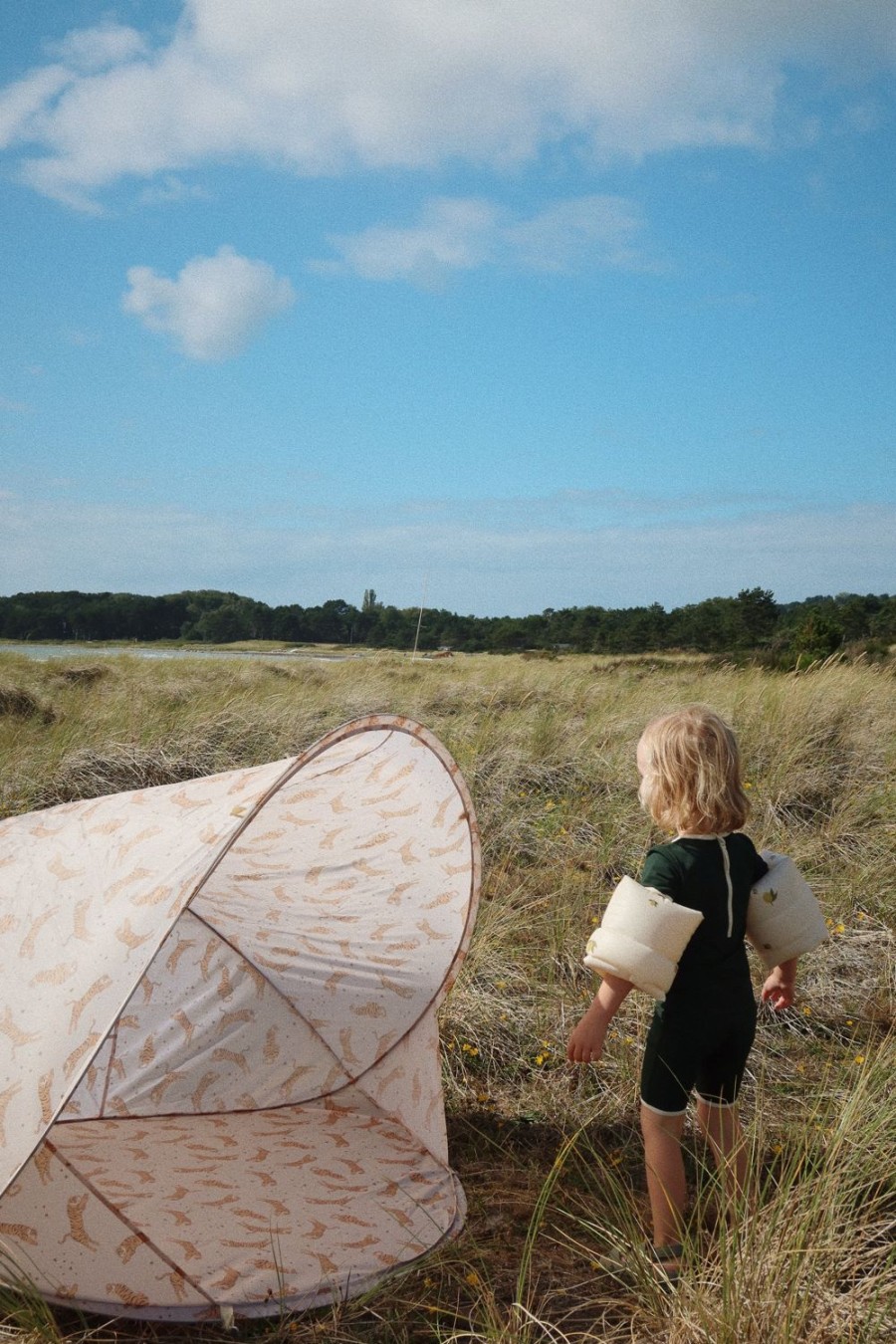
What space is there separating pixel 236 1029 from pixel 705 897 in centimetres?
190

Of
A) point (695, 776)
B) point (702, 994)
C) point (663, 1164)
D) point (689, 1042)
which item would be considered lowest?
point (663, 1164)

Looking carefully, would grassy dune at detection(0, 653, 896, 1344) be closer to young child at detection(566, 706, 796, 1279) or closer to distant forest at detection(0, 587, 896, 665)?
young child at detection(566, 706, 796, 1279)

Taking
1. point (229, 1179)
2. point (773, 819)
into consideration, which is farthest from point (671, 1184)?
point (773, 819)

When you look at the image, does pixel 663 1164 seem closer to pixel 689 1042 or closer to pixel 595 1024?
pixel 689 1042

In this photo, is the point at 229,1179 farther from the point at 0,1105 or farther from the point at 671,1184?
the point at 671,1184

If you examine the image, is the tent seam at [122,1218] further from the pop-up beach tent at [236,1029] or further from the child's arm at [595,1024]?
the child's arm at [595,1024]

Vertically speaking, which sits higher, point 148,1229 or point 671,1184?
point 671,1184

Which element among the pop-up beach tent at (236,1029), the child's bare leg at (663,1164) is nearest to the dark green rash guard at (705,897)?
the child's bare leg at (663,1164)

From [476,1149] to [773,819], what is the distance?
293 centimetres

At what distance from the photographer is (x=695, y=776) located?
7.93ft

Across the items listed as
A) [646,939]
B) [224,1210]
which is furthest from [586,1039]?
[224,1210]

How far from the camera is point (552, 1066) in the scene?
11.5 feet

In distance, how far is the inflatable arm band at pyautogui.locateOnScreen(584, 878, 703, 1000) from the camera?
2.26m

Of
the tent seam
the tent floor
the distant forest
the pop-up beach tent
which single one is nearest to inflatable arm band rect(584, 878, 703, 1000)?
the pop-up beach tent
